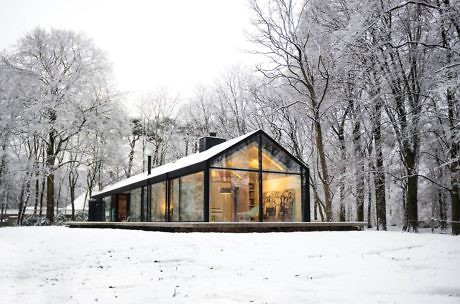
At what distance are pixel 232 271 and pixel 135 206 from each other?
15.2m

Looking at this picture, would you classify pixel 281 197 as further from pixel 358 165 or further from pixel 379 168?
pixel 379 168

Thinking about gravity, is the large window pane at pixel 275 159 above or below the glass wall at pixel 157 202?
above

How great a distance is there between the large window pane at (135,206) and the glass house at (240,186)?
128 inches

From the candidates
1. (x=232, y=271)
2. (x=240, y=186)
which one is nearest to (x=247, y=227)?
(x=240, y=186)

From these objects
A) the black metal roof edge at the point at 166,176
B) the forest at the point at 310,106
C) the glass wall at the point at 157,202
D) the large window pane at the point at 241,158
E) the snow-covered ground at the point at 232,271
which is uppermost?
the forest at the point at 310,106

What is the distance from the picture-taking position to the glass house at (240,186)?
513 inches

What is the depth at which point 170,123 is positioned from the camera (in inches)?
1246

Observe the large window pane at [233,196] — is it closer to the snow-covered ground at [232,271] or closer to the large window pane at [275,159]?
the large window pane at [275,159]

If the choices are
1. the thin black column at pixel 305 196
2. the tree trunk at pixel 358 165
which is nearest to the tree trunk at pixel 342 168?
the tree trunk at pixel 358 165

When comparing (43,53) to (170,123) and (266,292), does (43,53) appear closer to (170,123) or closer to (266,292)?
(170,123)

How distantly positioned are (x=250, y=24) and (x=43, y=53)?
12111mm

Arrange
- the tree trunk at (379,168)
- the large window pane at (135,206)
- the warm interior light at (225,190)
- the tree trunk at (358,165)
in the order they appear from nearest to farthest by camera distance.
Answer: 1. the warm interior light at (225,190)
2. the tree trunk at (379,168)
3. the tree trunk at (358,165)
4. the large window pane at (135,206)

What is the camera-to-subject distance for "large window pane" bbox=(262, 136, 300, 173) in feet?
47.0

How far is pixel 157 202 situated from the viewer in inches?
663
